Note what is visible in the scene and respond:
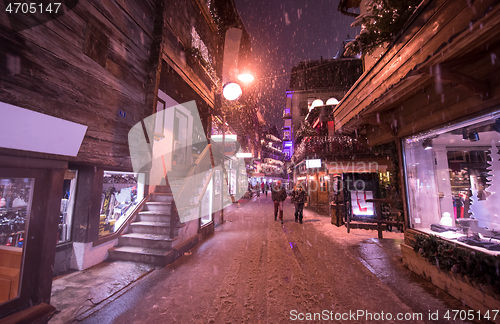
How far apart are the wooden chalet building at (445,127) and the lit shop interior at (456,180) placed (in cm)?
3

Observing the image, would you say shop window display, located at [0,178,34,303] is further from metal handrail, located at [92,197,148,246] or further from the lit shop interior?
the lit shop interior

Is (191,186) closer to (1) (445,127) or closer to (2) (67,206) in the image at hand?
(2) (67,206)

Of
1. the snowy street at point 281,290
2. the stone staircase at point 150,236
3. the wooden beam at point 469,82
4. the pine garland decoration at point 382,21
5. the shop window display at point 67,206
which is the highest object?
the pine garland decoration at point 382,21

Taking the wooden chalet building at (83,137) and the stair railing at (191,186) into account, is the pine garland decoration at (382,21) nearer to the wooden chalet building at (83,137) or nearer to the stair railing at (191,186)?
the wooden chalet building at (83,137)

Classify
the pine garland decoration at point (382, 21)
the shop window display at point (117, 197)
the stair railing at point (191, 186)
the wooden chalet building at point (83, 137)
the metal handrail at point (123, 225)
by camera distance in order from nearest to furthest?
the wooden chalet building at point (83, 137) → the pine garland decoration at point (382, 21) → the metal handrail at point (123, 225) → the shop window display at point (117, 197) → the stair railing at point (191, 186)

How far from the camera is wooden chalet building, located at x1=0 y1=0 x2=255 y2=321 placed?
2441 millimetres

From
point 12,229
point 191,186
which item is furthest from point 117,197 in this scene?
point 12,229

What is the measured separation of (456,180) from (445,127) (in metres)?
3.94

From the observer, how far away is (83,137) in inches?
126

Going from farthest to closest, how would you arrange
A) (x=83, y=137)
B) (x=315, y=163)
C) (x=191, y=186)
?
(x=315, y=163)
(x=191, y=186)
(x=83, y=137)

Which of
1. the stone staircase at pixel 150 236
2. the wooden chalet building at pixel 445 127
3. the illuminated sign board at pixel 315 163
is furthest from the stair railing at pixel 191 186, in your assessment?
the illuminated sign board at pixel 315 163

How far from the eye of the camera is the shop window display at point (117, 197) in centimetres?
528

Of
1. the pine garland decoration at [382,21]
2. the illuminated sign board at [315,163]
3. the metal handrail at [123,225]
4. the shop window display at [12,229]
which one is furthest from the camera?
the illuminated sign board at [315,163]

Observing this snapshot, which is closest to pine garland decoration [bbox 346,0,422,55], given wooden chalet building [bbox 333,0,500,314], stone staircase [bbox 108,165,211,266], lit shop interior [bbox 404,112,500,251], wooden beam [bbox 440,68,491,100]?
wooden chalet building [bbox 333,0,500,314]
